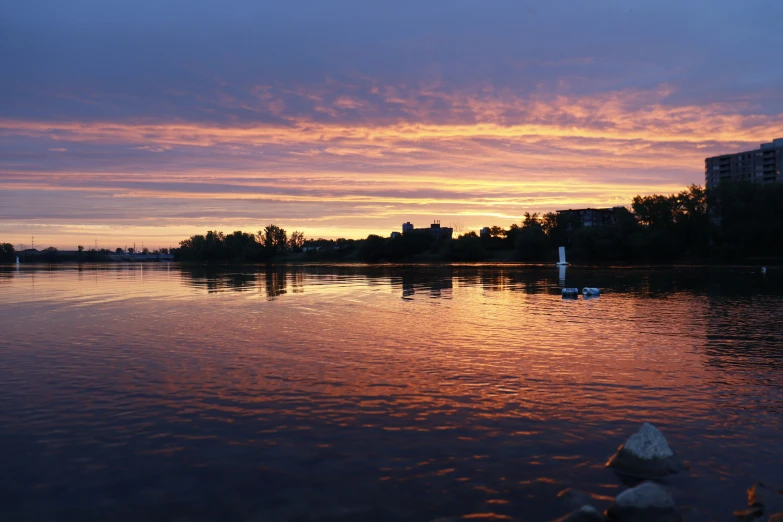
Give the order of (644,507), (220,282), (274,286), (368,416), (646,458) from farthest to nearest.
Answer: (220,282) < (274,286) < (368,416) < (646,458) < (644,507)

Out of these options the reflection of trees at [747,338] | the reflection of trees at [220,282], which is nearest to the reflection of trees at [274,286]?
the reflection of trees at [220,282]

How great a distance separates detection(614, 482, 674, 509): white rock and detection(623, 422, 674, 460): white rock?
5.70 ft

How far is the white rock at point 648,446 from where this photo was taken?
1162 cm

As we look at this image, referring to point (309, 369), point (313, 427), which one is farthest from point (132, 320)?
point (313, 427)

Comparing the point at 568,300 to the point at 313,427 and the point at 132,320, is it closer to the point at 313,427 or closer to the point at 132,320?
the point at 132,320

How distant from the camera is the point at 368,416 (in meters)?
15.3

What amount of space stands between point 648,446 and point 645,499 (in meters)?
2.28

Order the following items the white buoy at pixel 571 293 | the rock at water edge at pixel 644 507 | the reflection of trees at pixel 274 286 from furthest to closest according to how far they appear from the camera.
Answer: the reflection of trees at pixel 274 286, the white buoy at pixel 571 293, the rock at water edge at pixel 644 507

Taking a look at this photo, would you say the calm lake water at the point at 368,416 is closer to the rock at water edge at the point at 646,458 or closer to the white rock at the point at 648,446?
the rock at water edge at the point at 646,458

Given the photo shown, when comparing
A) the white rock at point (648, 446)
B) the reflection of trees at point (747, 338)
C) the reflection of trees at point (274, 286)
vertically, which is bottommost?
the reflection of trees at point (747, 338)

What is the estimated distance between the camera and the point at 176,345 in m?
25.8

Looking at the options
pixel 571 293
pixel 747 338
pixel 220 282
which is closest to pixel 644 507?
pixel 747 338

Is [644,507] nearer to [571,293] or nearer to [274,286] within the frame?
[571,293]

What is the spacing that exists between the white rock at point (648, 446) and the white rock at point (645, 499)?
5.70 feet
